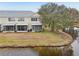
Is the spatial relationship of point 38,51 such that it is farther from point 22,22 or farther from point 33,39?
point 22,22

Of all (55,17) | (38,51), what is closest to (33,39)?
(38,51)

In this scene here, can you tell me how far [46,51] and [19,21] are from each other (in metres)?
0.55

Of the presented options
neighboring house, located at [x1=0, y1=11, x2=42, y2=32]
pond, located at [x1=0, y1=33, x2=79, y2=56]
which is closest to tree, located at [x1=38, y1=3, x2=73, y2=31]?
neighboring house, located at [x1=0, y1=11, x2=42, y2=32]

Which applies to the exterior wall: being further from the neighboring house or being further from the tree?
the tree

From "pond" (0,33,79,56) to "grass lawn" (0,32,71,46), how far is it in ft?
0.22

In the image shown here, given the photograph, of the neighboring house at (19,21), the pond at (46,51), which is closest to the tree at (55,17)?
the neighboring house at (19,21)

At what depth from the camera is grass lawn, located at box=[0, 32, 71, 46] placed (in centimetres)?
816

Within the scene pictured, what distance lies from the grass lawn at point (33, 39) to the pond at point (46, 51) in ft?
0.22

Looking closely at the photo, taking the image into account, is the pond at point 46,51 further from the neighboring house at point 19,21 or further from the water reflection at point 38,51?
the neighboring house at point 19,21

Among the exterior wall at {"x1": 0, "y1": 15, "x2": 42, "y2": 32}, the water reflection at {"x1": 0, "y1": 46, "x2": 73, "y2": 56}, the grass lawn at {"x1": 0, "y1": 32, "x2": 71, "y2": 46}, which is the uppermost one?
the exterior wall at {"x1": 0, "y1": 15, "x2": 42, "y2": 32}

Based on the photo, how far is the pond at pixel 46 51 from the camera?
26.7 feet

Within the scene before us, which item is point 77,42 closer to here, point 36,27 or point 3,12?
point 36,27

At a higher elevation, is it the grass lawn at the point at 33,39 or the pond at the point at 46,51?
the grass lawn at the point at 33,39

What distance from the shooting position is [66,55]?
8.16m
